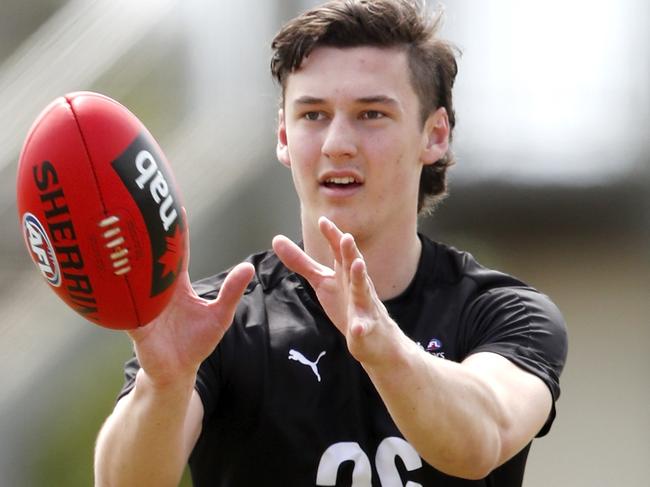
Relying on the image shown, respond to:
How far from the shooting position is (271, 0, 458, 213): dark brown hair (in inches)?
99.1

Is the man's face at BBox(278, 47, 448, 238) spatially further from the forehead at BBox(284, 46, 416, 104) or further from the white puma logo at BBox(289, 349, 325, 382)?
the white puma logo at BBox(289, 349, 325, 382)

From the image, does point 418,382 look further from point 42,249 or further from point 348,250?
point 42,249

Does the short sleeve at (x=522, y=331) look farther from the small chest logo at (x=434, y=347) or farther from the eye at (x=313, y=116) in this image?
the eye at (x=313, y=116)

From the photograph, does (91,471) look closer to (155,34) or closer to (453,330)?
(155,34)

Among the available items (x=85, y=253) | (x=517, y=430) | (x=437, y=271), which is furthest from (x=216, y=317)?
(x=437, y=271)

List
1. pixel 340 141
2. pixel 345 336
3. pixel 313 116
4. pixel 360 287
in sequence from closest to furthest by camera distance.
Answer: pixel 360 287
pixel 345 336
pixel 340 141
pixel 313 116

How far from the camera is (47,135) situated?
1.88 metres

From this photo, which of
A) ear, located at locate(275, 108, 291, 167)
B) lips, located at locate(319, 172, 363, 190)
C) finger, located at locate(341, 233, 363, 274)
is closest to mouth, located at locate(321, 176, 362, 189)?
lips, located at locate(319, 172, 363, 190)

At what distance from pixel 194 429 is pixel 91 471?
1707mm

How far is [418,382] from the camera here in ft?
6.29

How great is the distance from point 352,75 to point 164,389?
86 centimetres

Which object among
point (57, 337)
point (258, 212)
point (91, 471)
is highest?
point (258, 212)

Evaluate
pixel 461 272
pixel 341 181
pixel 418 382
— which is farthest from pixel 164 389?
pixel 461 272

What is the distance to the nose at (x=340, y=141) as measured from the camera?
236 cm
